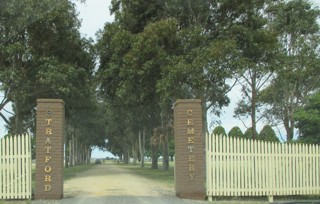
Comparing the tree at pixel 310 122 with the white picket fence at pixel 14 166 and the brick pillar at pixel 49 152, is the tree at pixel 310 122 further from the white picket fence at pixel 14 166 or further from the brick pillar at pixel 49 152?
the white picket fence at pixel 14 166

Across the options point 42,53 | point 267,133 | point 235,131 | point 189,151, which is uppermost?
point 42,53

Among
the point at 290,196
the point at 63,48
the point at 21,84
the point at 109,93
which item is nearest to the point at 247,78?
the point at 109,93

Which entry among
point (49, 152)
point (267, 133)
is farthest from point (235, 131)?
point (49, 152)

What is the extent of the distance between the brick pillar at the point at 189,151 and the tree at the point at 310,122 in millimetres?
10972

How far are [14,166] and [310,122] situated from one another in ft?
54.2

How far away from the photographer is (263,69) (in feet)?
101

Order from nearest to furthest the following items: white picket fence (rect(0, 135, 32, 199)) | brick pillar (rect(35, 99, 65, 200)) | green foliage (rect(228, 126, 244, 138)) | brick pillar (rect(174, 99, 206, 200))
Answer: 1. white picket fence (rect(0, 135, 32, 199))
2. brick pillar (rect(35, 99, 65, 200))
3. brick pillar (rect(174, 99, 206, 200))
4. green foliage (rect(228, 126, 244, 138))

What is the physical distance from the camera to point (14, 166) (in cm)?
1680

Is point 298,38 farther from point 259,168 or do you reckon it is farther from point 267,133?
point 259,168

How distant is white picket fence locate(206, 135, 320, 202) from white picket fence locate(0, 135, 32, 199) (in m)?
5.80

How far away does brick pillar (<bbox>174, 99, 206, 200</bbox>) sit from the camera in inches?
695

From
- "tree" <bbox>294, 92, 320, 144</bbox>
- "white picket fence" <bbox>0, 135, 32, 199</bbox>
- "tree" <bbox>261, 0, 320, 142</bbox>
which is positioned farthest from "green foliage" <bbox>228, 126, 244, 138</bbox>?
"white picket fence" <bbox>0, 135, 32, 199</bbox>

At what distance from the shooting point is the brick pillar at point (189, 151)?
17.7 meters

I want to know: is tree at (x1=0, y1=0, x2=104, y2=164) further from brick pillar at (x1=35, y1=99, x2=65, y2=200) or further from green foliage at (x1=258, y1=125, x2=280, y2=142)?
green foliage at (x1=258, y1=125, x2=280, y2=142)
